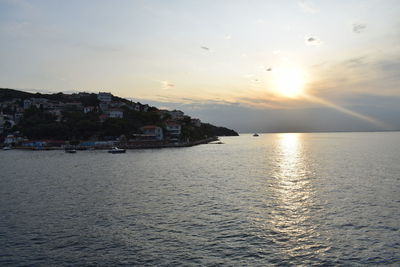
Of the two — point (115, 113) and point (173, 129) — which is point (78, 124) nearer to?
point (115, 113)

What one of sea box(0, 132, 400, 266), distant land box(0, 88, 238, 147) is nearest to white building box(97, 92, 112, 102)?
distant land box(0, 88, 238, 147)

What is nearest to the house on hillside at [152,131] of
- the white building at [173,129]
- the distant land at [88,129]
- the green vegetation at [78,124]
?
the distant land at [88,129]

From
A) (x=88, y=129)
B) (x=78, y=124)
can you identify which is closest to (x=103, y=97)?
(x=78, y=124)

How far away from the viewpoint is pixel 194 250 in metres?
Result: 13.1

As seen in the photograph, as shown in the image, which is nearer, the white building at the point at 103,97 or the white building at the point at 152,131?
the white building at the point at 152,131

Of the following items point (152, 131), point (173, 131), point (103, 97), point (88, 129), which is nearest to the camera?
point (152, 131)

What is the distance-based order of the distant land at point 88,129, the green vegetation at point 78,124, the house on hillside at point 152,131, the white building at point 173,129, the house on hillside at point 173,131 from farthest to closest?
the white building at point 173,129 < the house on hillside at point 173,131 < the green vegetation at point 78,124 < the house on hillside at point 152,131 < the distant land at point 88,129

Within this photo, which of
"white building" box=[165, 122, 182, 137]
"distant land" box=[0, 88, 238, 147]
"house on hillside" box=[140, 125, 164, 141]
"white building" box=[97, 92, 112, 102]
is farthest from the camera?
"white building" box=[97, 92, 112, 102]

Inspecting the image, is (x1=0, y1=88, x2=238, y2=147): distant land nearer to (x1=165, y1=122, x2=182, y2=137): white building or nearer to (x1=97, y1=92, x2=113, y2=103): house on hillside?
(x1=165, y1=122, x2=182, y2=137): white building

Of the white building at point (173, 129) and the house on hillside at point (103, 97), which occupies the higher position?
the house on hillside at point (103, 97)

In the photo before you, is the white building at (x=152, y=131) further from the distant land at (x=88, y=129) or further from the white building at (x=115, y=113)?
the white building at (x=115, y=113)

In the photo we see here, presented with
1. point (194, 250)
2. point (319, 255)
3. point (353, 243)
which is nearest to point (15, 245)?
point (194, 250)

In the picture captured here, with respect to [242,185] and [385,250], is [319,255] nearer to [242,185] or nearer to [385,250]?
[385,250]

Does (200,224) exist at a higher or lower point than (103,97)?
lower
